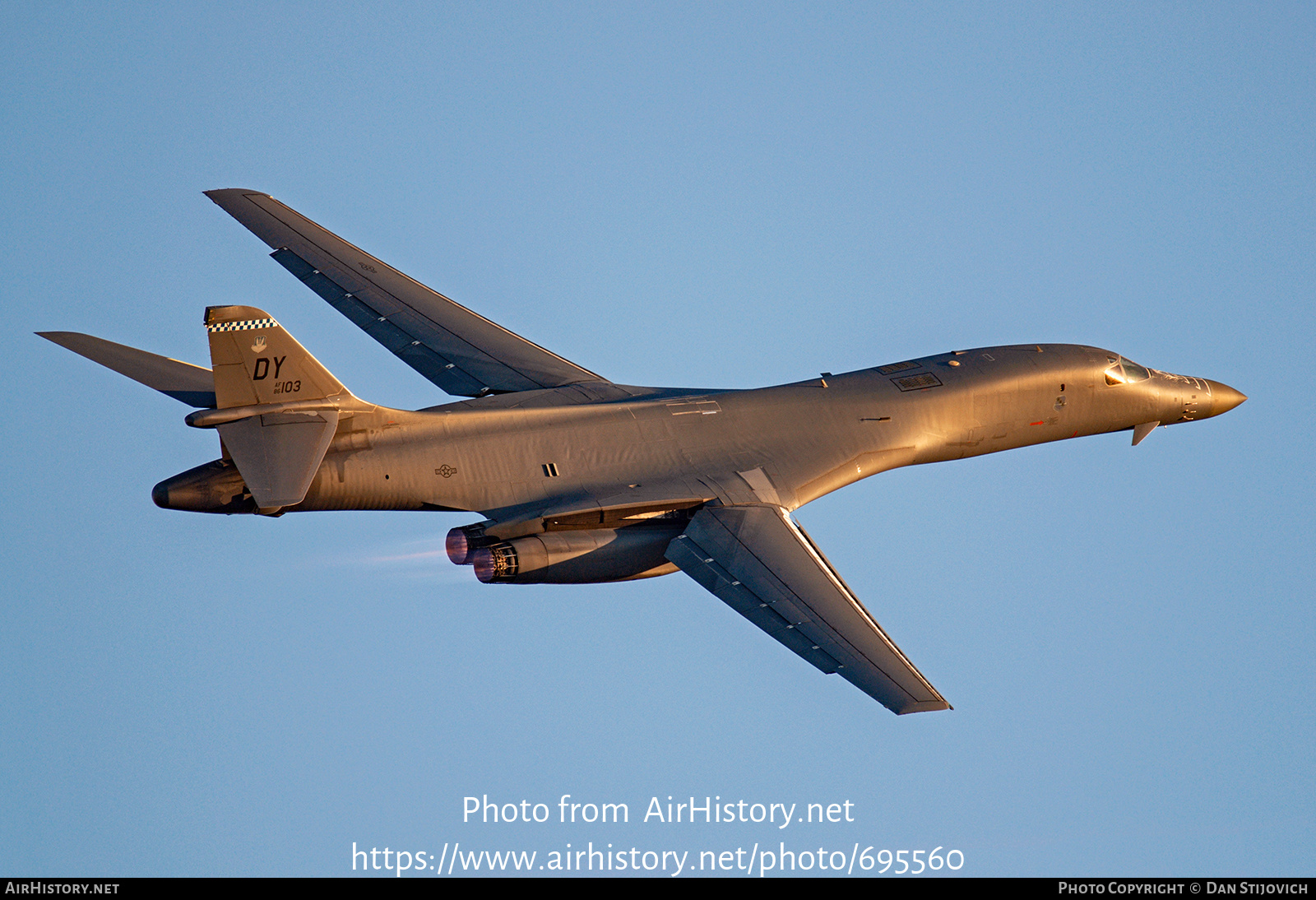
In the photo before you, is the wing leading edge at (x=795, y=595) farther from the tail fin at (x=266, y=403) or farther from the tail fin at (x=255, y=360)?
the tail fin at (x=255, y=360)

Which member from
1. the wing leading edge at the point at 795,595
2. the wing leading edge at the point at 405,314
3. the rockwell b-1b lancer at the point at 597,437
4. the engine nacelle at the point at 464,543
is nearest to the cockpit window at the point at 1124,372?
the rockwell b-1b lancer at the point at 597,437

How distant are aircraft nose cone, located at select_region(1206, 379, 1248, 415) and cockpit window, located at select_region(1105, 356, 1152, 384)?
1.37 metres

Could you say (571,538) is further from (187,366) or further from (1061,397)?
(1061,397)

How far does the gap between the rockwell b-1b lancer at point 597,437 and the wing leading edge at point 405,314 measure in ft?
0.14

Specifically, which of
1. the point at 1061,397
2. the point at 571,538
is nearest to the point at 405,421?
the point at 571,538

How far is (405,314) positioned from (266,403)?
5.96 metres

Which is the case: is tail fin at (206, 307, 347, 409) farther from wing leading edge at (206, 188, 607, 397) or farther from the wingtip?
the wingtip

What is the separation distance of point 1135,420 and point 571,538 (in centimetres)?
1189

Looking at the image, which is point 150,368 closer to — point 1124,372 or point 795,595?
point 795,595

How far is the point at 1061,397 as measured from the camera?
31328 mm

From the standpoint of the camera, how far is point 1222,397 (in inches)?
1288

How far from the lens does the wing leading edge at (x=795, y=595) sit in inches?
946

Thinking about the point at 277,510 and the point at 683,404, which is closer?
the point at 277,510

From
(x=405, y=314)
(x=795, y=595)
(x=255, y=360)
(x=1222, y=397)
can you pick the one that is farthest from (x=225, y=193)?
(x=1222, y=397)
